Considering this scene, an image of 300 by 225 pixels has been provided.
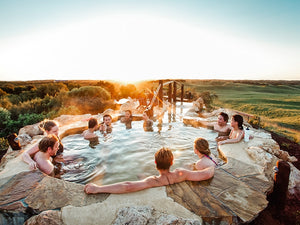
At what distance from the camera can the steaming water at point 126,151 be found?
381 cm

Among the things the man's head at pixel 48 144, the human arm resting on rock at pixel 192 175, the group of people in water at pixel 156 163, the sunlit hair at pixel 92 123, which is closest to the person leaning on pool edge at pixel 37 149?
the group of people in water at pixel 156 163

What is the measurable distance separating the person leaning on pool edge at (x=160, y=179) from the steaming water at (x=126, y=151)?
1.12 m

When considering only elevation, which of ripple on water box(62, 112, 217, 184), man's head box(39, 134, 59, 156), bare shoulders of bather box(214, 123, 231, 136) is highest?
man's head box(39, 134, 59, 156)

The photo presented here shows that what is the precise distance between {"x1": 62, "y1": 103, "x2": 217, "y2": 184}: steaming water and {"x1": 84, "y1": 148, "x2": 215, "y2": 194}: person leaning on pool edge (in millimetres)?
1123

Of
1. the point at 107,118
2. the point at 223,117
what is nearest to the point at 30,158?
the point at 107,118

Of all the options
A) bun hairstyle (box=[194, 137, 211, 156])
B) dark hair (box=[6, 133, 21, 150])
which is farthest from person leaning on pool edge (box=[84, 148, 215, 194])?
dark hair (box=[6, 133, 21, 150])

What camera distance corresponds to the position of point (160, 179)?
8.45 feet

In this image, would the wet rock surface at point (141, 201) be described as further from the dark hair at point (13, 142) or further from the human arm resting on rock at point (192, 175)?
the dark hair at point (13, 142)

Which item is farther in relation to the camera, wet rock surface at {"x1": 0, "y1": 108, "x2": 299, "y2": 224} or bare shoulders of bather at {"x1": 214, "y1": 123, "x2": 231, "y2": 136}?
bare shoulders of bather at {"x1": 214, "y1": 123, "x2": 231, "y2": 136}

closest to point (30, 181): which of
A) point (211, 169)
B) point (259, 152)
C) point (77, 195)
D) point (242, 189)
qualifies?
point (77, 195)

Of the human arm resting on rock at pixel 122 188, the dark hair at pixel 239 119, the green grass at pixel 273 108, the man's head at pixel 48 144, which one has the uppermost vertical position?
the dark hair at pixel 239 119

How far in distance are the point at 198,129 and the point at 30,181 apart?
18.7 ft

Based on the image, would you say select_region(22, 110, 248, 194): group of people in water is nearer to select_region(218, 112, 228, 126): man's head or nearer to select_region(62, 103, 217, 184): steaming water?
select_region(62, 103, 217, 184): steaming water

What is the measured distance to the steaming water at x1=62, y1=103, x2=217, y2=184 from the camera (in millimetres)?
3811
